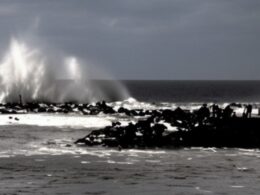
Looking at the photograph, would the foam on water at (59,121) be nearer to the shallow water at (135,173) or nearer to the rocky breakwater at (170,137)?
the rocky breakwater at (170,137)

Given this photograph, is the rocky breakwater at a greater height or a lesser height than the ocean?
greater

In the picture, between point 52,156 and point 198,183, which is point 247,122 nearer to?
point 52,156

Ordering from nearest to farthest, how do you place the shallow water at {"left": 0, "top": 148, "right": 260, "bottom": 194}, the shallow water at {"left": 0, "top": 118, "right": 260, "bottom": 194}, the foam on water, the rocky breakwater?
the shallow water at {"left": 0, "top": 148, "right": 260, "bottom": 194}, the shallow water at {"left": 0, "top": 118, "right": 260, "bottom": 194}, the rocky breakwater, the foam on water

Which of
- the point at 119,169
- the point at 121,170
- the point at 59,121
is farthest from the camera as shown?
the point at 59,121

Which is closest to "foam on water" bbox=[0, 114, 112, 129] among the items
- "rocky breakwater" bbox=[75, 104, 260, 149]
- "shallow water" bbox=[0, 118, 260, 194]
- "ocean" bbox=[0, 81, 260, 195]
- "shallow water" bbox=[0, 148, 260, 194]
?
"ocean" bbox=[0, 81, 260, 195]

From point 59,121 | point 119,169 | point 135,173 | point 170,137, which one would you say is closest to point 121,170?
point 119,169

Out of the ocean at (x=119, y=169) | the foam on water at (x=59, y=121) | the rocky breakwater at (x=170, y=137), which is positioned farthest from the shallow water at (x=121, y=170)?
the foam on water at (x=59, y=121)

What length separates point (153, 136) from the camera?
38812 millimetres

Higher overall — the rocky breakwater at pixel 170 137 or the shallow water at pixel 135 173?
the rocky breakwater at pixel 170 137

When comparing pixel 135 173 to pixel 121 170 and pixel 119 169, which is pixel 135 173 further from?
pixel 119 169

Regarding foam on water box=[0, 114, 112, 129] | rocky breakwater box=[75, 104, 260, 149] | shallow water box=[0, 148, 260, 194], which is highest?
foam on water box=[0, 114, 112, 129]

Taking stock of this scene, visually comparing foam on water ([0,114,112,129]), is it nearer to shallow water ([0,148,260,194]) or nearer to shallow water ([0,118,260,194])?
shallow water ([0,118,260,194])

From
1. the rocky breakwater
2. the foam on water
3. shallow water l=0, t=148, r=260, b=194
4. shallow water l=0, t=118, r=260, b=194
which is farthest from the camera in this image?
the foam on water

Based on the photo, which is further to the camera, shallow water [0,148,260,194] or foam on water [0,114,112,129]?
foam on water [0,114,112,129]
